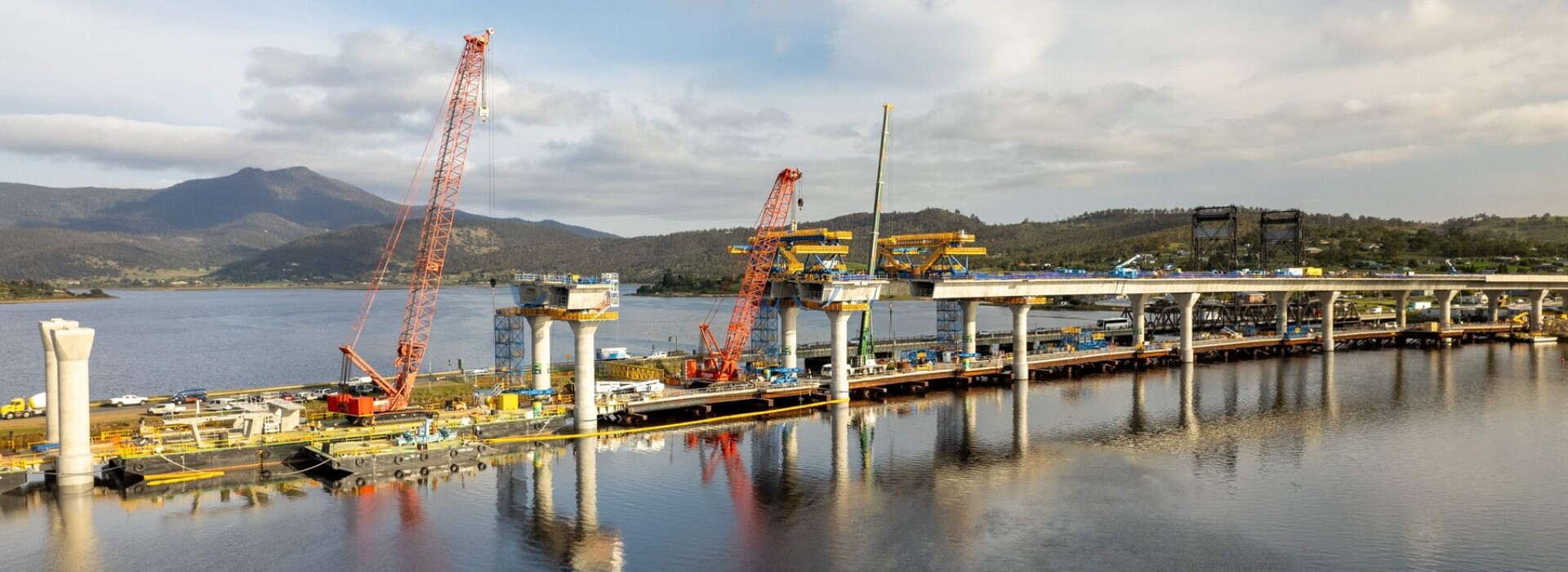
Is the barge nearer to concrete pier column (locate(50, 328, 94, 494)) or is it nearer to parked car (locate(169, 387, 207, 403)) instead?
concrete pier column (locate(50, 328, 94, 494))

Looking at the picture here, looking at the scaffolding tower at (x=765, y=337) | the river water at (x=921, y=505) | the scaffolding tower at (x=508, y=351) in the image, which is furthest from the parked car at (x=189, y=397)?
the scaffolding tower at (x=765, y=337)

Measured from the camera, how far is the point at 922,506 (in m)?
48.7

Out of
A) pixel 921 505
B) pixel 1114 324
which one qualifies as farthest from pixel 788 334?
pixel 1114 324

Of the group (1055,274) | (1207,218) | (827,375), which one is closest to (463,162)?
(827,375)

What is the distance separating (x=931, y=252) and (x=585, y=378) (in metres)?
42.7

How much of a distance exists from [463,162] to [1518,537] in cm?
7303

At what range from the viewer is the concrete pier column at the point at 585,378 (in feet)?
216

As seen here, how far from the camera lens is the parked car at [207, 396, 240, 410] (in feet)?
223

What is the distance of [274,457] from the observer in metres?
56.3

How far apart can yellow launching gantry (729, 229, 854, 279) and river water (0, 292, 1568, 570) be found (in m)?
14.8

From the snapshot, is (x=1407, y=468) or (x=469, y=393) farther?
(x=469, y=393)

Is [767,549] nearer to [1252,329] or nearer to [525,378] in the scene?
[525,378]

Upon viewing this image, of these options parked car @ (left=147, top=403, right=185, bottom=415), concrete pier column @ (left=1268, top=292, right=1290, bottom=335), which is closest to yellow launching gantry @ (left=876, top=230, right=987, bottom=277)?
concrete pier column @ (left=1268, top=292, right=1290, bottom=335)

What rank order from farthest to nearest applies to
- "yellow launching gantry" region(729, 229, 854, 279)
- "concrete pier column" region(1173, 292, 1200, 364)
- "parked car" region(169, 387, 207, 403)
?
"concrete pier column" region(1173, 292, 1200, 364) → "yellow launching gantry" region(729, 229, 854, 279) → "parked car" region(169, 387, 207, 403)
